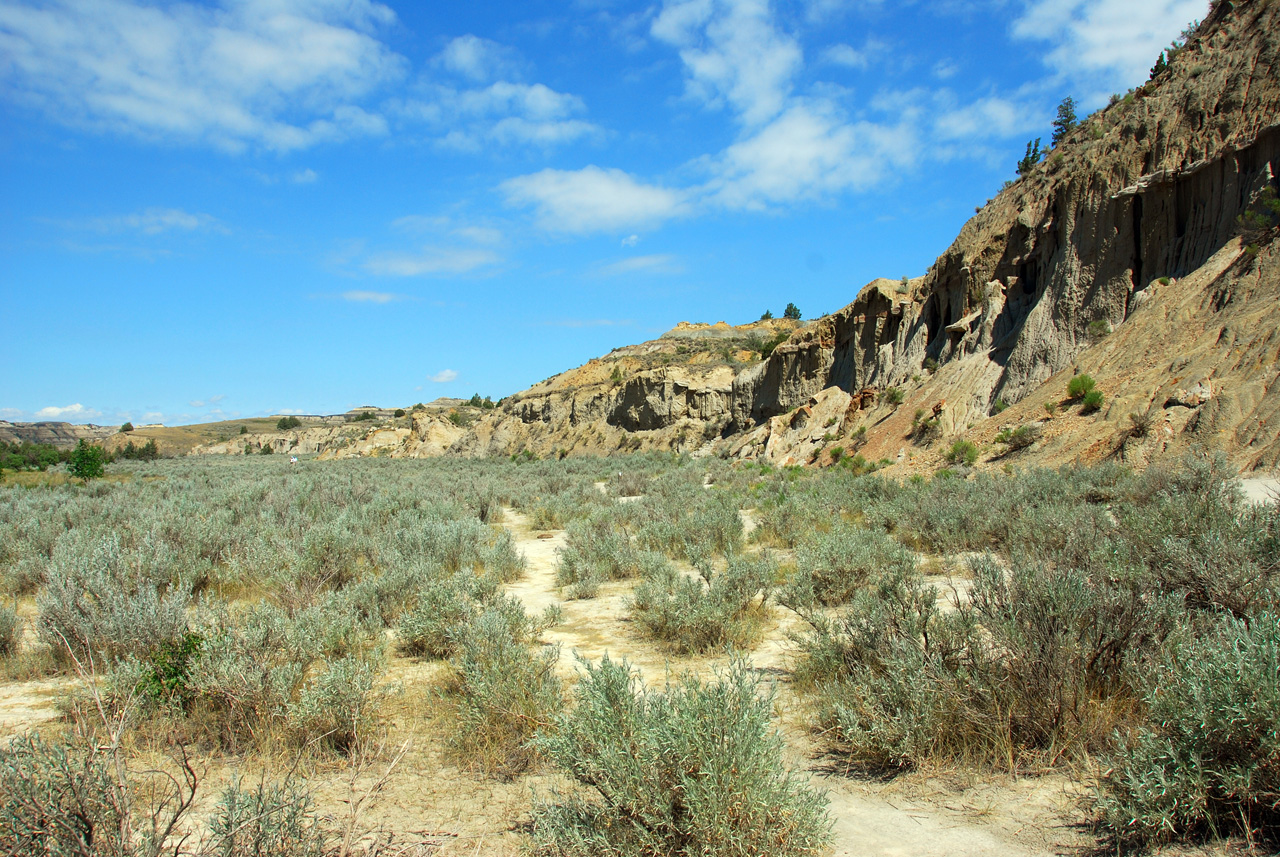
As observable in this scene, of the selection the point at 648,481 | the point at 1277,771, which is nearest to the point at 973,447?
the point at 648,481

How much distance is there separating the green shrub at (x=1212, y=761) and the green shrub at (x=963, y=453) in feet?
Answer: 54.2

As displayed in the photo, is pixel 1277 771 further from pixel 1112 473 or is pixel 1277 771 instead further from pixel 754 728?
pixel 1112 473

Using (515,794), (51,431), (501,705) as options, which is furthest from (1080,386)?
(51,431)

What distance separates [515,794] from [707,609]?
2691mm

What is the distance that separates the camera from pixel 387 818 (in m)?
3.26

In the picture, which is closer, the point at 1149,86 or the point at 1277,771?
the point at 1277,771

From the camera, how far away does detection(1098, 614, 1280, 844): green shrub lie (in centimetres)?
250

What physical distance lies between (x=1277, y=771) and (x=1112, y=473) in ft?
37.9

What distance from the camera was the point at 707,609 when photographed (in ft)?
19.2

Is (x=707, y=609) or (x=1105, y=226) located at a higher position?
(x=1105, y=226)

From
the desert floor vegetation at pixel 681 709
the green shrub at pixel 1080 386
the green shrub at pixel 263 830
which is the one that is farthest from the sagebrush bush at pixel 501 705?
the green shrub at pixel 1080 386

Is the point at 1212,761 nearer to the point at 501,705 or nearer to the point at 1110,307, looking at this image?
the point at 501,705

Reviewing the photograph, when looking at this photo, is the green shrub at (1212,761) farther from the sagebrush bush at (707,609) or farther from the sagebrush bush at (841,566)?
the sagebrush bush at (841,566)

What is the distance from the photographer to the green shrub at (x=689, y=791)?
2656mm
